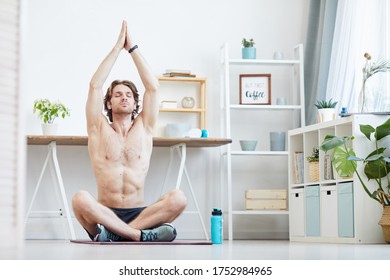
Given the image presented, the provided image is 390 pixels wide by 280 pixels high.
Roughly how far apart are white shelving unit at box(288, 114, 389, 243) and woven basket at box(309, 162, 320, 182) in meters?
0.05

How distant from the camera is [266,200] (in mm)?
7008

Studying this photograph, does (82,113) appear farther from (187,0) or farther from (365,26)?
(365,26)

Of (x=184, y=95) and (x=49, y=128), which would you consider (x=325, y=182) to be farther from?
(x=49, y=128)

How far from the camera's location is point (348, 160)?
5418 millimetres

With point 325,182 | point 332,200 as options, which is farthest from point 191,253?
point 325,182

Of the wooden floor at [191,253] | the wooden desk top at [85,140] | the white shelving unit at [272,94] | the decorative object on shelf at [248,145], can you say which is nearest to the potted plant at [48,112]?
the wooden desk top at [85,140]

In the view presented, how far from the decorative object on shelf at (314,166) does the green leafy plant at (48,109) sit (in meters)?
2.15

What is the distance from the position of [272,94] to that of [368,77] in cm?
169

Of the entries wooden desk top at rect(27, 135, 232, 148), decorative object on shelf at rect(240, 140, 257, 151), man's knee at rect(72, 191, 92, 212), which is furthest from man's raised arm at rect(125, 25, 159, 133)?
decorative object on shelf at rect(240, 140, 257, 151)

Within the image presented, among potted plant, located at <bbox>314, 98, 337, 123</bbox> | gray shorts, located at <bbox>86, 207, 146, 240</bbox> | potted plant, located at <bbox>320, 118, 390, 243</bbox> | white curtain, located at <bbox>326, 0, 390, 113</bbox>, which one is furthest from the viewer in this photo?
potted plant, located at <bbox>314, 98, 337, 123</bbox>

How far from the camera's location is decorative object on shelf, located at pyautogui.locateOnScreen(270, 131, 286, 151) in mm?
7189

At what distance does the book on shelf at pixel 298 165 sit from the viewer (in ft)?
21.6

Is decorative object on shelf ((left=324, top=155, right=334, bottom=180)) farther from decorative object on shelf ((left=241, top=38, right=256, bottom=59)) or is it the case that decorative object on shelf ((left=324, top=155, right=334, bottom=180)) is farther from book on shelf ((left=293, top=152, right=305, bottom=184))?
decorative object on shelf ((left=241, top=38, right=256, bottom=59))
